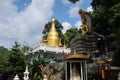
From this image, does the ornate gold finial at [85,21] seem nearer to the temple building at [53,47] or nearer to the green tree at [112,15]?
the green tree at [112,15]

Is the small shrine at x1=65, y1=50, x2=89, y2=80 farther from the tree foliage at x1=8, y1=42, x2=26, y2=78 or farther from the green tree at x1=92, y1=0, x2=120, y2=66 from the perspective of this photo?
the tree foliage at x1=8, y1=42, x2=26, y2=78

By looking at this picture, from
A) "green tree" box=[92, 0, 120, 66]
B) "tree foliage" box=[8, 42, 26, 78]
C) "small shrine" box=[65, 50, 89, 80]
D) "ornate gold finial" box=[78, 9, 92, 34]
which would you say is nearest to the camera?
"green tree" box=[92, 0, 120, 66]

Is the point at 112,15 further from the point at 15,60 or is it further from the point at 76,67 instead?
the point at 15,60

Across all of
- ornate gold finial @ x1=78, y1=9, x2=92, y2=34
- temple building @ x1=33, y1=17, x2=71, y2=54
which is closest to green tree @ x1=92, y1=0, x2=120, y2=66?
ornate gold finial @ x1=78, y1=9, x2=92, y2=34

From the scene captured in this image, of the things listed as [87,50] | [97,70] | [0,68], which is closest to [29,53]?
[0,68]

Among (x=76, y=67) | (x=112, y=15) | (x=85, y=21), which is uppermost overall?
(x=85, y=21)

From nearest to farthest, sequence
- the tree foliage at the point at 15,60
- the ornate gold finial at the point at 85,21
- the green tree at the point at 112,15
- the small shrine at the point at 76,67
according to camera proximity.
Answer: the green tree at the point at 112,15, the small shrine at the point at 76,67, the ornate gold finial at the point at 85,21, the tree foliage at the point at 15,60

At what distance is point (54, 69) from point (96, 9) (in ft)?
35.0

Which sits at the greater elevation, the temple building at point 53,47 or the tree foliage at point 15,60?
the temple building at point 53,47

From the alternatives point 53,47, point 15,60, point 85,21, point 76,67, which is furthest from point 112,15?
point 53,47

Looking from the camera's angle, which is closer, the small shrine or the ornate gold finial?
the small shrine

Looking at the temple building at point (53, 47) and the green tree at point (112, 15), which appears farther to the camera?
the temple building at point (53, 47)

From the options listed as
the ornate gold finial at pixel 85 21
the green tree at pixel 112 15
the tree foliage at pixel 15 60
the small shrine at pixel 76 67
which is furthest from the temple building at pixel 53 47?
the small shrine at pixel 76 67

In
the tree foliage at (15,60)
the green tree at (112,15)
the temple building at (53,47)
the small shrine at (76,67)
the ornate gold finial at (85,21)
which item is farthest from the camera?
the temple building at (53,47)
